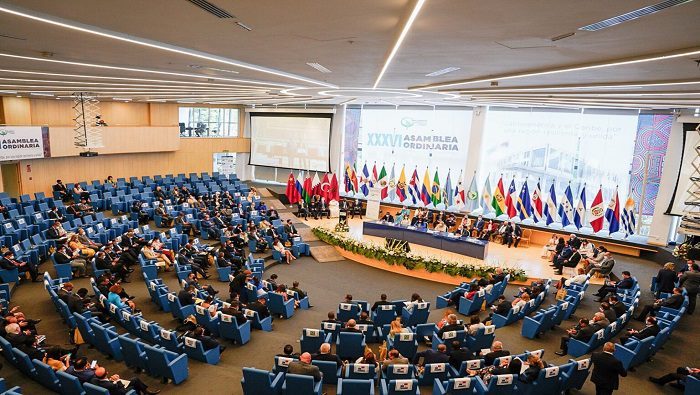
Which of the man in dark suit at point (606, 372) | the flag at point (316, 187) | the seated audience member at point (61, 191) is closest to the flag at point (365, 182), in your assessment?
the flag at point (316, 187)

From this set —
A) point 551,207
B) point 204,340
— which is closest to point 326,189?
point 551,207

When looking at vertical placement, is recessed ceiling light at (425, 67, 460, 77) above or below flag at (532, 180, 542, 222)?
above

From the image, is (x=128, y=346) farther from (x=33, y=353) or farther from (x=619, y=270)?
(x=619, y=270)

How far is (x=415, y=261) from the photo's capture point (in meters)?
15.6

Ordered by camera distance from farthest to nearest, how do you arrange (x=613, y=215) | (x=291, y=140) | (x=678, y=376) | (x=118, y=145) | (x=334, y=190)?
(x=291, y=140) < (x=334, y=190) < (x=118, y=145) < (x=613, y=215) < (x=678, y=376)

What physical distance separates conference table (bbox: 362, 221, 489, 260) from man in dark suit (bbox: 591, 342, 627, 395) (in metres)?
10.2

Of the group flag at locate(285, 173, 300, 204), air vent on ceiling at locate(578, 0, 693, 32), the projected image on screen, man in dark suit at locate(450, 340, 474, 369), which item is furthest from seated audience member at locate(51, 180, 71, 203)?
air vent on ceiling at locate(578, 0, 693, 32)

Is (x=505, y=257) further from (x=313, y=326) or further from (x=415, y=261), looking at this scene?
(x=313, y=326)

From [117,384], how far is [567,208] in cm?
1838

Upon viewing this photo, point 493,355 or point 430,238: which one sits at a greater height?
point 493,355

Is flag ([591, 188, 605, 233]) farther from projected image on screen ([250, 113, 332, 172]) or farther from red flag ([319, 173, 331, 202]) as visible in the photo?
projected image on screen ([250, 113, 332, 172])

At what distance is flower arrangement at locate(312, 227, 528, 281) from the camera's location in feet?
49.2

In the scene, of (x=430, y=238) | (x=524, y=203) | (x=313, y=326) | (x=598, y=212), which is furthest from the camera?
(x=524, y=203)

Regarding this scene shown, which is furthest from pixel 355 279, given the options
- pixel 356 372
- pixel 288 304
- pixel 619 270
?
pixel 619 270
